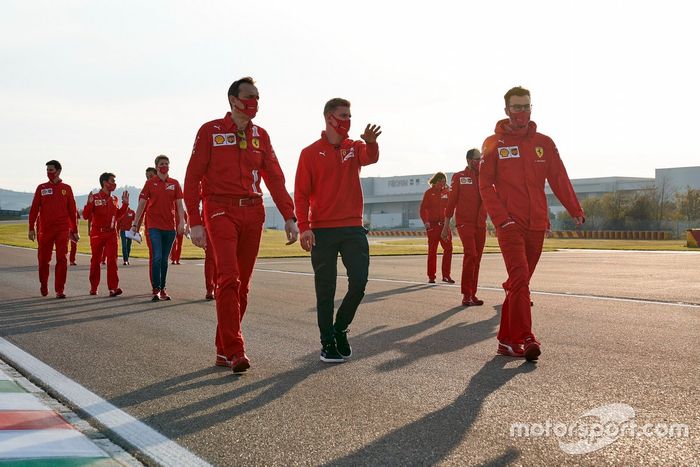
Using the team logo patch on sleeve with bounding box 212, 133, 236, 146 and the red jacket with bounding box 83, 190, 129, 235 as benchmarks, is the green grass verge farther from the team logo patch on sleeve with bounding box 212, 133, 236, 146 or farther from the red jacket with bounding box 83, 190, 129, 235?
the team logo patch on sleeve with bounding box 212, 133, 236, 146

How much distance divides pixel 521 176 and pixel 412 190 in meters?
107

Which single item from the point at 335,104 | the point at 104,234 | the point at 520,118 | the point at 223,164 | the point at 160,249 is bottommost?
the point at 160,249

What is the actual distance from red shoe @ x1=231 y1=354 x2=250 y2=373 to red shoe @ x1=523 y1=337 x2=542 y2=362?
80.7 inches

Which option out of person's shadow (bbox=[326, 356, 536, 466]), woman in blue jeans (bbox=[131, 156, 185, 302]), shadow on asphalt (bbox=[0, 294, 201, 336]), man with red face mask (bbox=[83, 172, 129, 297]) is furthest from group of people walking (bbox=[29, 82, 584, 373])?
man with red face mask (bbox=[83, 172, 129, 297])

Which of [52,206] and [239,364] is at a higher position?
[52,206]

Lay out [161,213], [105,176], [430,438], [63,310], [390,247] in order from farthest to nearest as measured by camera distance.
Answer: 1. [390,247]
2. [105,176]
3. [161,213]
4. [63,310]
5. [430,438]

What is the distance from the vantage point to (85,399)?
174 inches

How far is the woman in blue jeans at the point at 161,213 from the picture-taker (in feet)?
35.7

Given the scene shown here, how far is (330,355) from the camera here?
5637mm

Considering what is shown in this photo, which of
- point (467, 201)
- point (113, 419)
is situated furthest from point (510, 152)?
point (467, 201)

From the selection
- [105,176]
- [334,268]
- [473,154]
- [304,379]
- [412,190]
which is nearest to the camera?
[304,379]

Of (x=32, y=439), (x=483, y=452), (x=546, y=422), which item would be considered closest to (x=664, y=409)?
(x=546, y=422)

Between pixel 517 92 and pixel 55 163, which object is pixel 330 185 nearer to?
pixel 517 92

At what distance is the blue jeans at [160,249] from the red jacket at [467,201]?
4.20 metres
